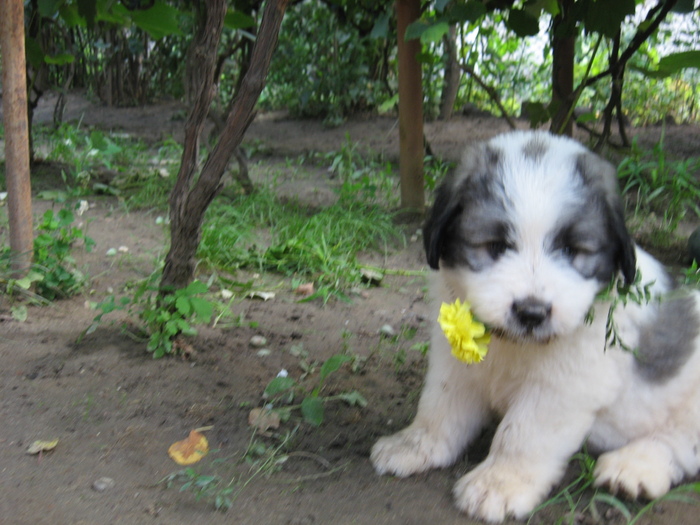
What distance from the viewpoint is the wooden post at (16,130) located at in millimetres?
3758

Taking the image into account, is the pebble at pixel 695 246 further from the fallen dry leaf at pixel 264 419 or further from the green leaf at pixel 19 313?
the green leaf at pixel 19 313

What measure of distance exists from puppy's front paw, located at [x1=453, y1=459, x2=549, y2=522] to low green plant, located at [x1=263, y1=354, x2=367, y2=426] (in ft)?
2.27

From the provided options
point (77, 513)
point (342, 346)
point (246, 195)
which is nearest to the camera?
point (77, 513)

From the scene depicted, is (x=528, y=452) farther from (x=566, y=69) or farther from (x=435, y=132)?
(x=435, y=132)

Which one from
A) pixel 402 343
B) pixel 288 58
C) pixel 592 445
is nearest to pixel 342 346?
pixel 402 343

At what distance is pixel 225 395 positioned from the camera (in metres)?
3.30

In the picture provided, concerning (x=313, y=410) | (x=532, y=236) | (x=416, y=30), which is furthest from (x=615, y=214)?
(x=416, y=30)

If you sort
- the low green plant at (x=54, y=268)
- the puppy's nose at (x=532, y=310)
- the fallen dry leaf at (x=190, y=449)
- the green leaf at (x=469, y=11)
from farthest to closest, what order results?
the low green plant at (x=54, y=268), the green leaf at (x=469, y=11), the fallen dry leaf at (x=190, y=449), the puppy's nose at (x=532, y=310)

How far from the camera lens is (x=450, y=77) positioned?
8062mm

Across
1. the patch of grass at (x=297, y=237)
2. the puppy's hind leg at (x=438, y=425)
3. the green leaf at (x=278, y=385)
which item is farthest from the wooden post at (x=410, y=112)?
the puppy's hind leg at (x=438, y=425)

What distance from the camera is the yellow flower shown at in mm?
2285

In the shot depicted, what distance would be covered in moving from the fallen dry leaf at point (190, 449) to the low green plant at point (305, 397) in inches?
13.2

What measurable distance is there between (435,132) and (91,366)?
17.7ft

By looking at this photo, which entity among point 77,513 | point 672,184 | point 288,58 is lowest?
point 77,513
